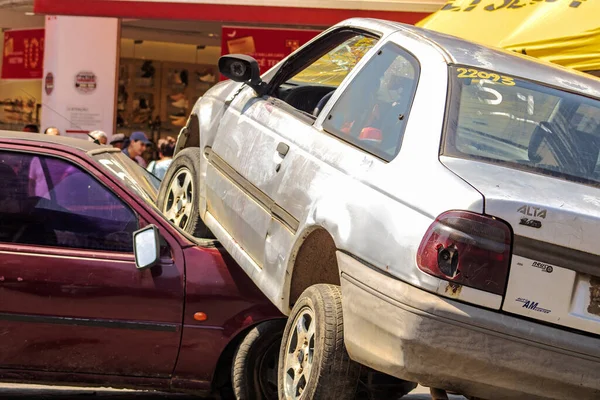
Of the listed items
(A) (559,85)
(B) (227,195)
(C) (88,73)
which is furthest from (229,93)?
(C) (88,73)

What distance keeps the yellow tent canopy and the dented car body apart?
9.44 feet

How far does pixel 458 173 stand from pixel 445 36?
55.5 inches

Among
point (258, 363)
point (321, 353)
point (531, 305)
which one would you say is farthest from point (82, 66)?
point (531, 305)

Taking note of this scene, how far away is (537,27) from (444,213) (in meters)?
4.95

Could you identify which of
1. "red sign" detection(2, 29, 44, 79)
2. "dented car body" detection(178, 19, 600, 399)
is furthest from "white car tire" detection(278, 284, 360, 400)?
"red sign" detection(2, 29, 44, 79)

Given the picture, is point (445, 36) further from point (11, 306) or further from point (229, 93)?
point (11, 306)

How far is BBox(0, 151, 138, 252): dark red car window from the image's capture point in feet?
17.6

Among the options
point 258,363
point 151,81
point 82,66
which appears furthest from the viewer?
point 151,81

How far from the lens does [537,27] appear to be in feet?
26.7

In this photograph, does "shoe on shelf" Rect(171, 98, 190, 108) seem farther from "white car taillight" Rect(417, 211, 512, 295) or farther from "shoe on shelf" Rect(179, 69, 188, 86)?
"white car taillight" Rect(417, 211, 512, 295)

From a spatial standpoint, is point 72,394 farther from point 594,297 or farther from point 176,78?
point 176,78

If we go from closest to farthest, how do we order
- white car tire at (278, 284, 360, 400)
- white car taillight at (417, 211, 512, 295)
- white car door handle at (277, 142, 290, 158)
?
white car taillight at (417, 211, 512, 295) < white car tire at (278, 284, 360, 400) < white car door handle at (277, 142, 290, 158)

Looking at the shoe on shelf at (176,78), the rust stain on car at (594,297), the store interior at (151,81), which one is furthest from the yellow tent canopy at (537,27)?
the shoe on shelf at (176,78)

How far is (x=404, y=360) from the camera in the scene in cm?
365
